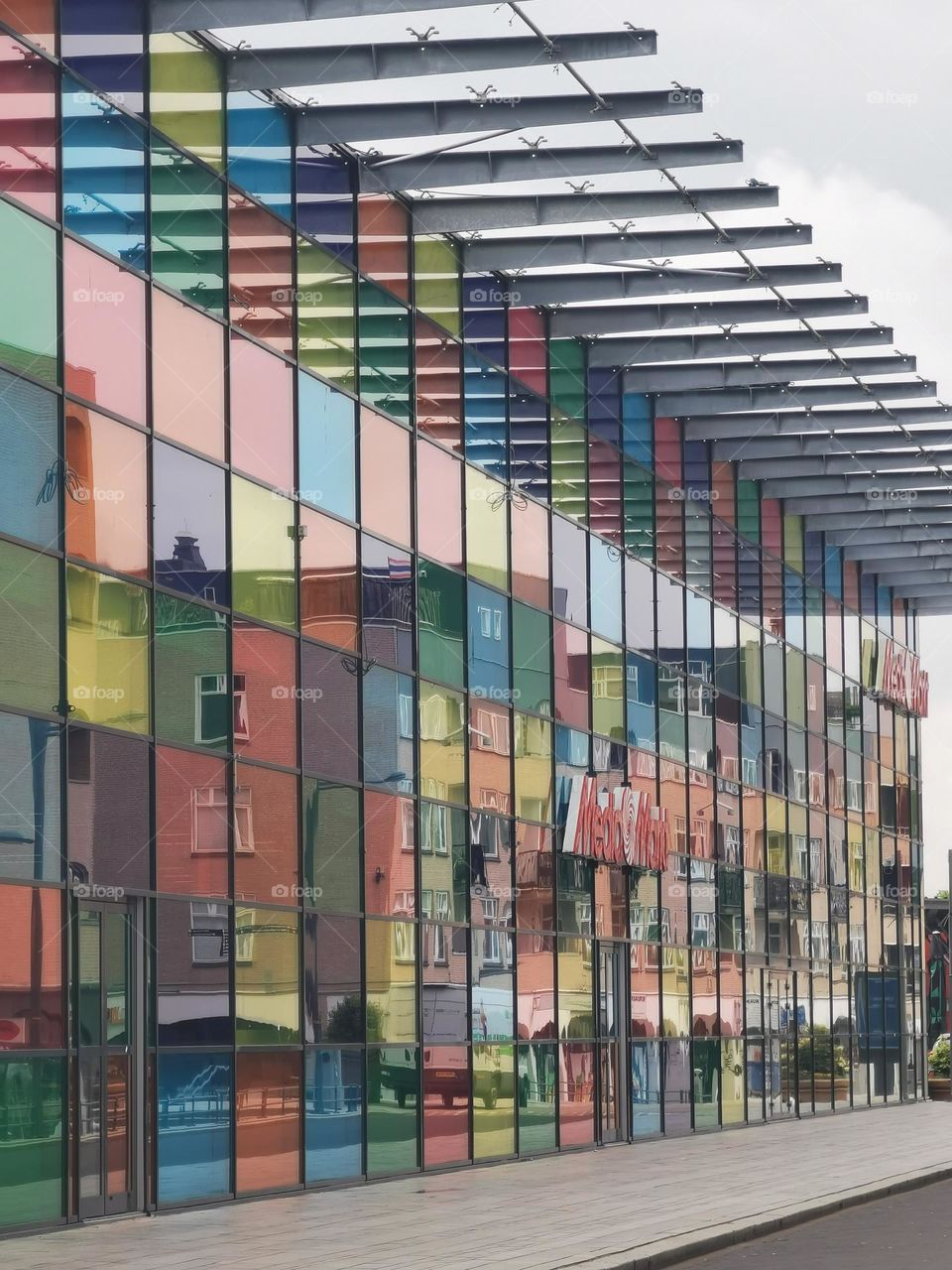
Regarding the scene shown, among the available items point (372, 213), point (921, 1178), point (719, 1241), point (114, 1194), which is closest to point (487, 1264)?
point (719, 1241)

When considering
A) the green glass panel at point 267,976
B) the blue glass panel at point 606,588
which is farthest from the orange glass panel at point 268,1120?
the blue glass panel at point 606,588

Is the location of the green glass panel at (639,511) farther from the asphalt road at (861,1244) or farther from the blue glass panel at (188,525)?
the asphalt road at (861,1244)

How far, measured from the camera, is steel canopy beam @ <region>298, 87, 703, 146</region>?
19688mm

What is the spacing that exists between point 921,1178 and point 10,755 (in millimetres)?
11953

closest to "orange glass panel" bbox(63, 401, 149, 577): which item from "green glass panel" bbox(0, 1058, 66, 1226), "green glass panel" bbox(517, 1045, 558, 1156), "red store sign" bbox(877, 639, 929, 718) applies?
"green glass panel" bbox(0, 1058, 66, 1226)

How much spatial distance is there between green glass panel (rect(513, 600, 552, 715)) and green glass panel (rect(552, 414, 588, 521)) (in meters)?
1.78

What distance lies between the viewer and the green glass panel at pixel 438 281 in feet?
77.9

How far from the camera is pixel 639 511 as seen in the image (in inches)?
1198

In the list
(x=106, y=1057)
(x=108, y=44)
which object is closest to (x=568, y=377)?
(x=108, y=44)

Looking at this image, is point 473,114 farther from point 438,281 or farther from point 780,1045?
point 780,1045

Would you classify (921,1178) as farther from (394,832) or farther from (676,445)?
(676,445)

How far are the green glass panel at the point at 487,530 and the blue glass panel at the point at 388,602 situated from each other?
1869 millimetres

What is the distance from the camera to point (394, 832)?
22.2m

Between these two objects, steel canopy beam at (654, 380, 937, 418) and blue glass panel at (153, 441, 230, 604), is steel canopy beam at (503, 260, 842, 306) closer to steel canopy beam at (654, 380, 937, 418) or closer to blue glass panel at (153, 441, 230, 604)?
steel canopy beam at (654, 380, 937, 418)
